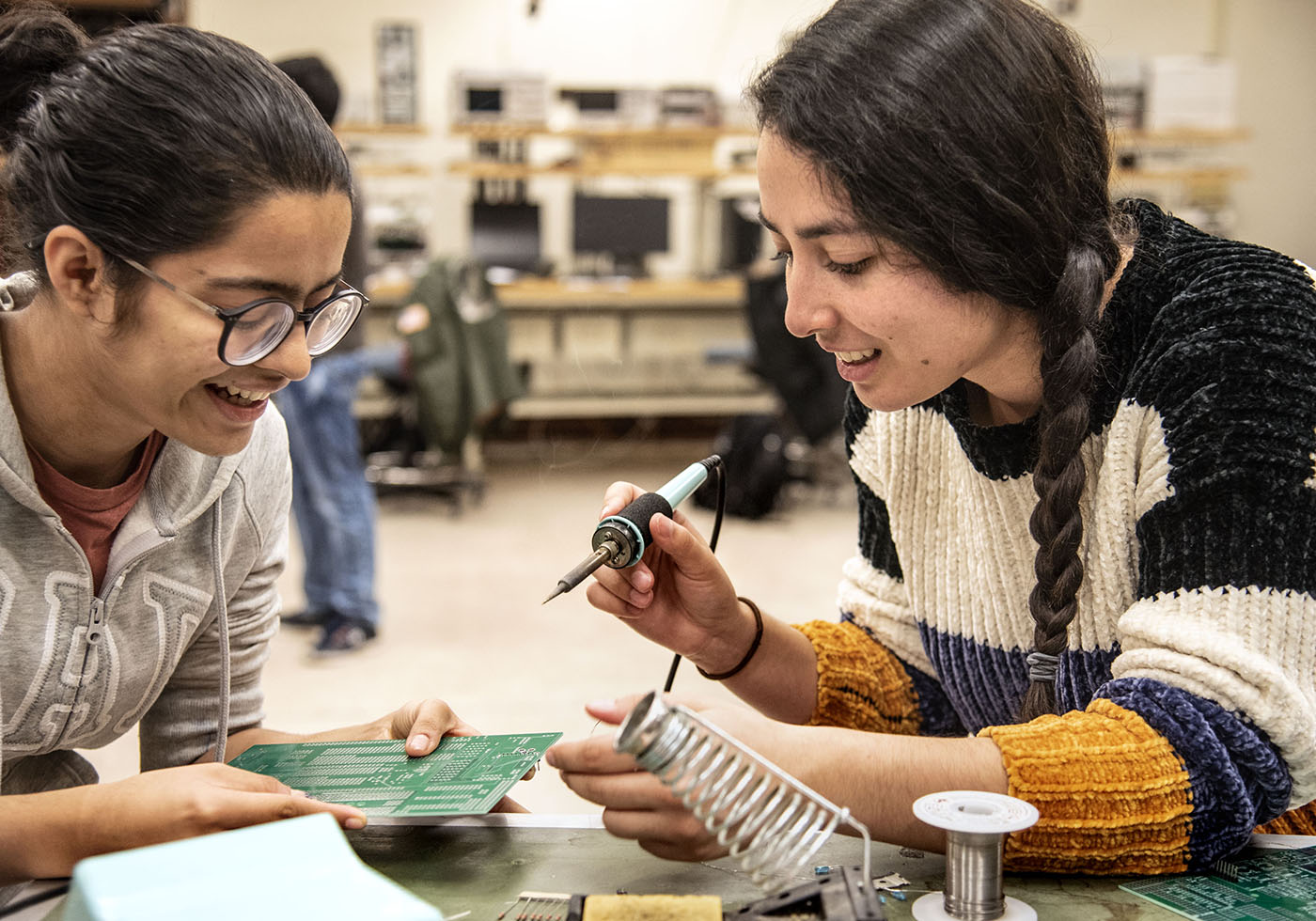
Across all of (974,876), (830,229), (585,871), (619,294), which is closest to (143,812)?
(585,871)

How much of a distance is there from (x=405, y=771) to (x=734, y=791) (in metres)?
0.31

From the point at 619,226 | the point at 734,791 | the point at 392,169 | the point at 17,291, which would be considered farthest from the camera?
the point at 619,226

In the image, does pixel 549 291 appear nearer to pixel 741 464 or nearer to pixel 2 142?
pixel 741 464

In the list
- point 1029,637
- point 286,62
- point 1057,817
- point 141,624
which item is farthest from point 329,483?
point 1057,817

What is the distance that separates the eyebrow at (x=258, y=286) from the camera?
2.96 ft

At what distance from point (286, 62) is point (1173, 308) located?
2541 mm

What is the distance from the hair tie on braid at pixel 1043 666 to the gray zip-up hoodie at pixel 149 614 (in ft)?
2.31

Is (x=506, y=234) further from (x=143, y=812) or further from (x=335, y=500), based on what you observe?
(x=143, y=812)

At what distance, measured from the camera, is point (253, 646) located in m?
1.16

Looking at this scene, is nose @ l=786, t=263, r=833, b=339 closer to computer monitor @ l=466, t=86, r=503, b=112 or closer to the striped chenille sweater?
the striped chenille sweater

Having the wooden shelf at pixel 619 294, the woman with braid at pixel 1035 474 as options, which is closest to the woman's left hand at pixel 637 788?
the woman with braid at pixel 1035 474

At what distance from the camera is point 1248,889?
0.78 metres

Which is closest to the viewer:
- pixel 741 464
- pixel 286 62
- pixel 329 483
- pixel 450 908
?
pixel 450 908

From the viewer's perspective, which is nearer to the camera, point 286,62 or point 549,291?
point 286,62
